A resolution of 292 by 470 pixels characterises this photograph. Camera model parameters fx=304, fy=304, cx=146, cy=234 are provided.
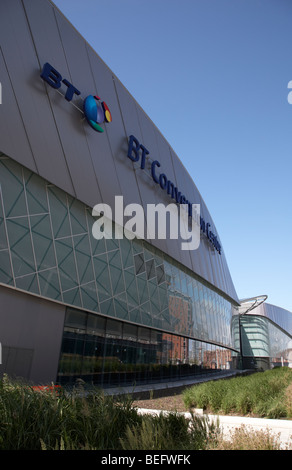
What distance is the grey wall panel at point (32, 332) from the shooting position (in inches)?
496

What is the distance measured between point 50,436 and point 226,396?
6.64 m

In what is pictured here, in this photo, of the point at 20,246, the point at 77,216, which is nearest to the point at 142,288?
the point at 77,216

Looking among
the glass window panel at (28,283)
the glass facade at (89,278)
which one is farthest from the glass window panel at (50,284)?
the glass window panel at (28,283)

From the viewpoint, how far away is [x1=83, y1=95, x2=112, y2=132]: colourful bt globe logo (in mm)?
17422

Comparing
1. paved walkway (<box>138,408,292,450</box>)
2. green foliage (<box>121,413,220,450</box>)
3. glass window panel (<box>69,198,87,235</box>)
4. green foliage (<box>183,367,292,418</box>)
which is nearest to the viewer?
green foliage (<box>121,413,220,450</box>)

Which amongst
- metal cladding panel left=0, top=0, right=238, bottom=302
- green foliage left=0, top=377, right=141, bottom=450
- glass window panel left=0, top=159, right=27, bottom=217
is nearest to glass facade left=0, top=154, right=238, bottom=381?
glass window panel left=0, top=159, right=27, bottom=217

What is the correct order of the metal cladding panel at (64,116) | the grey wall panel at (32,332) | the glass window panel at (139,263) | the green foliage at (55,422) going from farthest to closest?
the glass window panel at (139,263) → the metal cladding panel at (64,116) → the grey wall panel at (32,332) → the green foliage at (55,422)

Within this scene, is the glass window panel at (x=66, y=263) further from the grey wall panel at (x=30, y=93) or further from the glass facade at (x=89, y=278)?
the grey wall panel at (x=30, y=93)

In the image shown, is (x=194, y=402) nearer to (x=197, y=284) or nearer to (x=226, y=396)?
(x=226, y=396)

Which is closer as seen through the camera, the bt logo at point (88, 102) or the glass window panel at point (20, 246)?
the glass window panel at point (20, 246)

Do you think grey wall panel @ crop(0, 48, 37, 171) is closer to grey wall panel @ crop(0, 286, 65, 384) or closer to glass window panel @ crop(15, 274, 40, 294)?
glass window panel @ crop(15, 274, 40, 294)

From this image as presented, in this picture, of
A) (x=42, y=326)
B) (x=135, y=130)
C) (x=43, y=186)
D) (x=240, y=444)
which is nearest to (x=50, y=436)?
(x=240, y=444)

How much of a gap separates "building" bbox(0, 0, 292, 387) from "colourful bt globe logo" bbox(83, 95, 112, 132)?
76 millimetres

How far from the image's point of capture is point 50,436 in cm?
495
